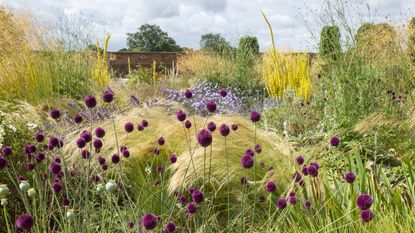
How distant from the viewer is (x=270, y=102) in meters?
7.42

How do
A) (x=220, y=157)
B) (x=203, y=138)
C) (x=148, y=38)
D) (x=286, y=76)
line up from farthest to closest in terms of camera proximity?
(x=148, y=38), (x=286, y=76), (x=220, y=157), (x=203, y=138)

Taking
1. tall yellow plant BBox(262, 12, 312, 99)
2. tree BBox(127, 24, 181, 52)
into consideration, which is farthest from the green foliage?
tree BBox(127, 24, 181, 52)

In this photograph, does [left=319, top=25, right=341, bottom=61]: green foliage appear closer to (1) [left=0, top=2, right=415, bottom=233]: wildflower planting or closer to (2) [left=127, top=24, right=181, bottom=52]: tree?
(1) [left=0, top=2, right=415, bottom=233]: wildflower planting

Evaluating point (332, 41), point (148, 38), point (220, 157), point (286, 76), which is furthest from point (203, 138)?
point (148, 38)

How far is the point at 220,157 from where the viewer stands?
3182 millimetres

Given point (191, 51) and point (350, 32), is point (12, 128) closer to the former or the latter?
point (350, 32)

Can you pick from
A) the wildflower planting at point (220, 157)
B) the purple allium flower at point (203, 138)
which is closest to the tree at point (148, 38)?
the wildflower planting at point (220, 157)

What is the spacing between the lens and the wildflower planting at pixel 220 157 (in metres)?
2.10

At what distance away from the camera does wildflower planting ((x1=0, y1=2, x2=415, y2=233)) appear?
210cm

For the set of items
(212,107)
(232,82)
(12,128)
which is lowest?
(232,82)

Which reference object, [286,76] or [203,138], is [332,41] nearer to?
[286,76]

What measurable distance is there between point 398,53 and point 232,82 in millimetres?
4864

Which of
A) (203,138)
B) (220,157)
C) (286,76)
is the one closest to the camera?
(203,138)

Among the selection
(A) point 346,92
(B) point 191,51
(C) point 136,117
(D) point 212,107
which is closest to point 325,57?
(A) point 346,92
